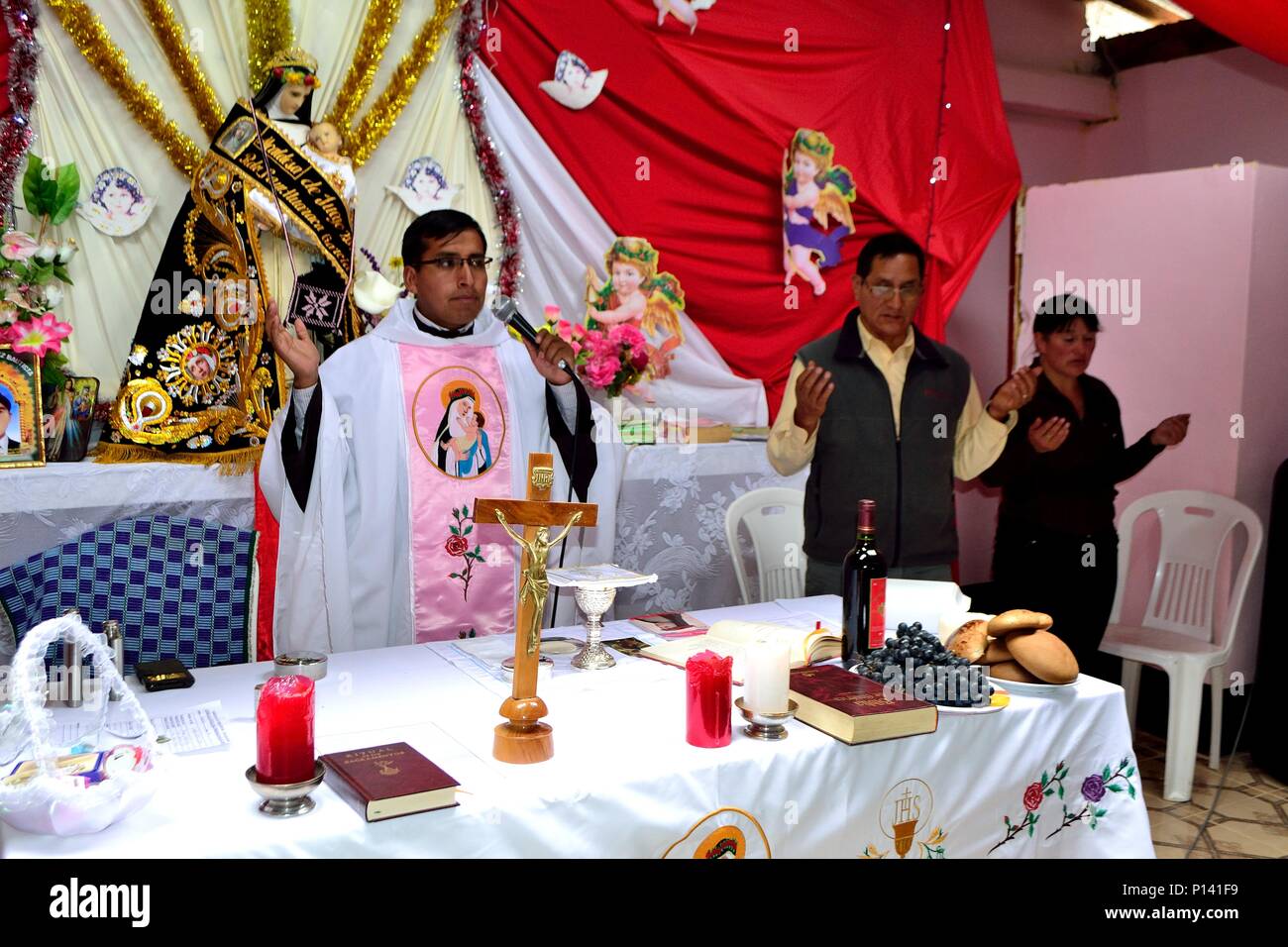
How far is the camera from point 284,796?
4.27ft

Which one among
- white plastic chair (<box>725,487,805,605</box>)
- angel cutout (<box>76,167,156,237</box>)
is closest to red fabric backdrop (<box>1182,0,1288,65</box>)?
white plastic chair (<box>725,487,805,605</box>)

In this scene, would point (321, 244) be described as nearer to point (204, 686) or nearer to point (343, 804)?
point (204, 686)

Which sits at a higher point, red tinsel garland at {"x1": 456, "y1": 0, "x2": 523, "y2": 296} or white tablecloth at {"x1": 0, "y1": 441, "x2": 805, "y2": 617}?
red tinsel garland at {"x1": 456, "y1": 0, "x2": 523, "y2": 296}

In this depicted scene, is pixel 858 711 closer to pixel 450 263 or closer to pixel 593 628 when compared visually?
pixel 593 628

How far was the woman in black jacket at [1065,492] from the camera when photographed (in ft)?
11.8

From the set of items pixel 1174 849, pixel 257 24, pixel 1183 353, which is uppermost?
pixel 257 24

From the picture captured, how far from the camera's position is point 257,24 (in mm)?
3025

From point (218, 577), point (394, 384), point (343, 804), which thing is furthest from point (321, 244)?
point (343, 804)

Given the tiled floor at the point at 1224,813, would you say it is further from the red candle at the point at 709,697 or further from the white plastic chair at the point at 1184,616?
the red candle at the point at 709,697

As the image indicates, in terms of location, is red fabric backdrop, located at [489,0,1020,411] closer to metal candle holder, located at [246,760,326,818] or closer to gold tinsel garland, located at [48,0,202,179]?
gold tinsel garland, located at [48,0,202,179]

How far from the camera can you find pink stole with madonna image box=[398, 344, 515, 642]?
2848 mm

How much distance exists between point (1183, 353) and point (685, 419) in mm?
1735

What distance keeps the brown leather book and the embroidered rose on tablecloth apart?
3.52 ft

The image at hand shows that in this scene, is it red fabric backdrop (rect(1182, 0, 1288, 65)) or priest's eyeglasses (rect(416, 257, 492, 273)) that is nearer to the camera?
priest's eyeglasses (rect(416, 257, 492, 273))
